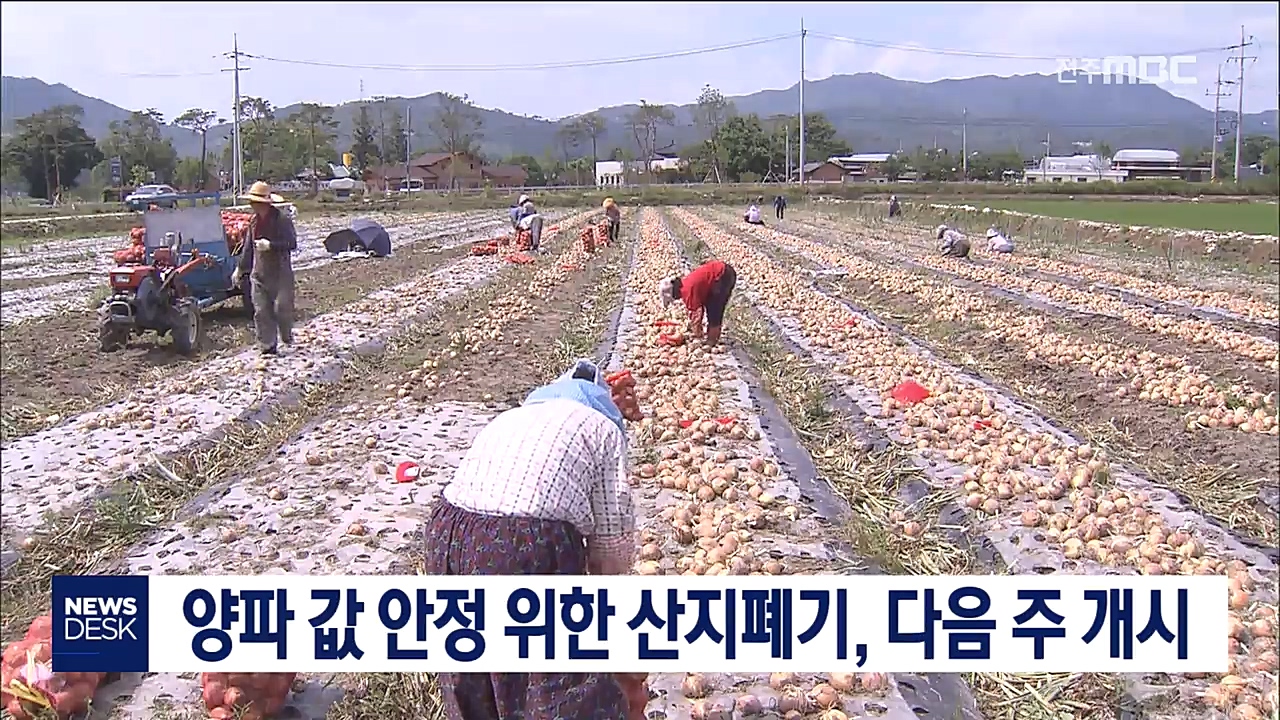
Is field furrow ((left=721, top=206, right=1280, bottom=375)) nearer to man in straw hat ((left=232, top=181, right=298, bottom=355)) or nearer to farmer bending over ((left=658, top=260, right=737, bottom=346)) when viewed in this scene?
farmer bending over ((left=658, top=260, right=737, bottom=346))

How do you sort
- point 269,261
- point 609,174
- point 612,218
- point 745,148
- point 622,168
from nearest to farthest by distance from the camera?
point 269,261
point 612,218
point 609,174
point 622,168
point 745,148

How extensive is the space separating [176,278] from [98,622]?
6408 millimetres

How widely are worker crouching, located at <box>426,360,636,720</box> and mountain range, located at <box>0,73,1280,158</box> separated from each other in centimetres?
404

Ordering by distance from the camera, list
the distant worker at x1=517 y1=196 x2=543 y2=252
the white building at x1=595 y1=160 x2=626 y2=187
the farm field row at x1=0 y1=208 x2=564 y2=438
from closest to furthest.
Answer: the farm field row at x1=0 y1=208 x2=564 y2=438
the distant worker at x1=517 y1=196 x2=543 y2=252
the white building at x1=595 y1=160 x2=626 y2=187

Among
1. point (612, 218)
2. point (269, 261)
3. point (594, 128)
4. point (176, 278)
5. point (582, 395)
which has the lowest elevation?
point (582, 395)

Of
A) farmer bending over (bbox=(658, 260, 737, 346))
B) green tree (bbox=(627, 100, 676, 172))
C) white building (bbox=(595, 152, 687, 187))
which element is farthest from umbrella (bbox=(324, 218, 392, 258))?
green tree (bbox=(627, 100, 676, 172))

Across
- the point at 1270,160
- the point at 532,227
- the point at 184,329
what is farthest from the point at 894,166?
the point at 184,329

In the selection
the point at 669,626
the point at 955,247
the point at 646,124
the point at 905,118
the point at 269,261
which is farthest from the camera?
the point at 905,118

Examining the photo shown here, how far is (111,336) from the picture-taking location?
931 centimetres

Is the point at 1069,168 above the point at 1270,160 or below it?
above

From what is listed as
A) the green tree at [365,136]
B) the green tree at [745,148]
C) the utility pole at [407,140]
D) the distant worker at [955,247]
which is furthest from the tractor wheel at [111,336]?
the green tree at [745,148]

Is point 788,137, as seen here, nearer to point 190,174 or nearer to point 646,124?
point 646,124

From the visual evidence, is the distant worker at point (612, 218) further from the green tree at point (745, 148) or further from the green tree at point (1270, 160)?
the green tree at point (745, 148)

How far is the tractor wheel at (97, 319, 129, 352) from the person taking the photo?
9.27 meters
